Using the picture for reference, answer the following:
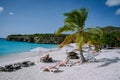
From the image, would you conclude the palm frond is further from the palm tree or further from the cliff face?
the cliff face

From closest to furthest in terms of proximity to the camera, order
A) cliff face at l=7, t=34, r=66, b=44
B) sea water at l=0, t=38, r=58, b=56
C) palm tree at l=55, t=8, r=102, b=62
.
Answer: palm tree at l=55, t=8, r=102, b=62
sea water at l=0, t=38, r=58, b=56
cliff face at l=7, t=34, r=66, b=44

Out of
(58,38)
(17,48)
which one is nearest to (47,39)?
(58,38)

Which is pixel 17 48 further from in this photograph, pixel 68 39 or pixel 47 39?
pixel 68 39

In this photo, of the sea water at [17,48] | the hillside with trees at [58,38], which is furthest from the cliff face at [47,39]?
the sea water at [17,48]

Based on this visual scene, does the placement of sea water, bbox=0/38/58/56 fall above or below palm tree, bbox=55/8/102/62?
below

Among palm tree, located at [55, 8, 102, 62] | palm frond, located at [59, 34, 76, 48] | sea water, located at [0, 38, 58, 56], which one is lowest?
sea water, located at [0, 38, 58, 56]

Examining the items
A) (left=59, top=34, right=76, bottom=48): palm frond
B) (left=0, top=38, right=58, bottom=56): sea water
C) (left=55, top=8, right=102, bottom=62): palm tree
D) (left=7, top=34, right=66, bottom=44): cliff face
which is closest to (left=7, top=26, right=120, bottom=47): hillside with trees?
(left=7, top=34, right=66, bottom=44): cliff face

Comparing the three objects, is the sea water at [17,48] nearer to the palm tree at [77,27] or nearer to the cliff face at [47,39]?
the cliff face at [47,39]

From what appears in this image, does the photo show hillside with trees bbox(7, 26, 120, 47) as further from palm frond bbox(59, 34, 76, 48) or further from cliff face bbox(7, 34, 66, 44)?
palm frond bbox(59, 34, 76, 48)

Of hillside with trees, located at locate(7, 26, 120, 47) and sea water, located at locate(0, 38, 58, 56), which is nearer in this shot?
hillside with trees, located at locate(7, 26, 120, 47)

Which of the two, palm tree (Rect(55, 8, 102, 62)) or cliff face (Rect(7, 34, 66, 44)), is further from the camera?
cliff face (Rect(7, 34, 66, 44))

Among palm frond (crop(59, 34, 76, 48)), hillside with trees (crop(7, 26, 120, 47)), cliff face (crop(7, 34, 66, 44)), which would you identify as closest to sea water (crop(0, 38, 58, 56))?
cliff face (crop(7, 34, 66, 44))

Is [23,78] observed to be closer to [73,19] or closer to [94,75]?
[94,75]

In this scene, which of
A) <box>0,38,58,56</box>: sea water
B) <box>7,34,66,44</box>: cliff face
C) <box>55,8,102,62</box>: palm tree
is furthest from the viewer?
<box>7,34,66,44</box>: cliff face
